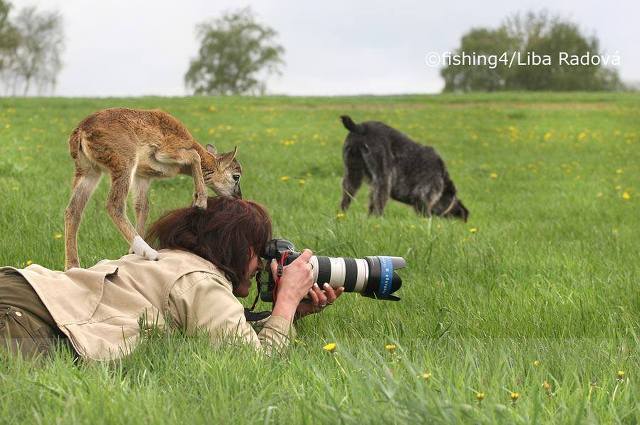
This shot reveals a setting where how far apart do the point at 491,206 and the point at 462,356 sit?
715 cm

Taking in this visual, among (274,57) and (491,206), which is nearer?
(491,206)

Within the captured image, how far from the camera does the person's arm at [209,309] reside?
11.6 feet

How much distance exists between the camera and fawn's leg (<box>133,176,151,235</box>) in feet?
16.4

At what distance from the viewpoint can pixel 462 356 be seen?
3580 mm

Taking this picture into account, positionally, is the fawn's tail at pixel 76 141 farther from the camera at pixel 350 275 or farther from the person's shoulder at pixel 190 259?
the camera at pixel 350 275

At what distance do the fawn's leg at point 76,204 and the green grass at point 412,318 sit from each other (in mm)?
528

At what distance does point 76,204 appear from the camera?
492 centimetres

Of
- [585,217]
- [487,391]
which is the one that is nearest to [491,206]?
[585,217]

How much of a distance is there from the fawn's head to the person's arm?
59.8 inches

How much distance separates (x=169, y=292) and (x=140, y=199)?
1.58 m

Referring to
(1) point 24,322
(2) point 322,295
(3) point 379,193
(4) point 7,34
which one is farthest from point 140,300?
(4) point 7,34

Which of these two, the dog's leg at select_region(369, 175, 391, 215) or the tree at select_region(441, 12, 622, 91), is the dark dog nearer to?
the dog's leg at select_region(369, 175, 391, 215)

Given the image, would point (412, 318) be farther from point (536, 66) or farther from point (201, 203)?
point (536, 66)

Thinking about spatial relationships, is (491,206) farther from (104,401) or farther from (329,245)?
(104,401)
